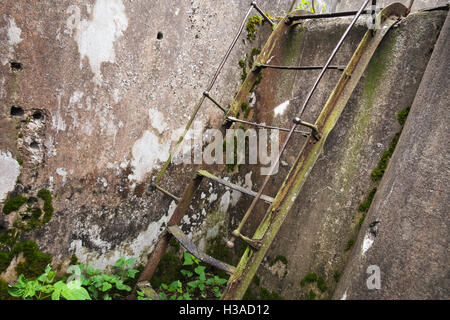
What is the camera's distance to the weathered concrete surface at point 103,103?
2070mm

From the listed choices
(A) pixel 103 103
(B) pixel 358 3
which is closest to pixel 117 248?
(A) pixel 103 103

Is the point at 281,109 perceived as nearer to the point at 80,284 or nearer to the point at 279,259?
the point at 279,259

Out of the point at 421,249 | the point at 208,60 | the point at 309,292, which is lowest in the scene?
the point at 309,292

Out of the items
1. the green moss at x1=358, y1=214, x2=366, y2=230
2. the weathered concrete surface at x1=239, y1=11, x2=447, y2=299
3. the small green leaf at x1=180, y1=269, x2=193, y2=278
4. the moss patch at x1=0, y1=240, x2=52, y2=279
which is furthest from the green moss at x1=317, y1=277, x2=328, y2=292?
the moss patch at x1=0, y1=240, x2=52, y2=279

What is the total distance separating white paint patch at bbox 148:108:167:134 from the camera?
8.91 ft

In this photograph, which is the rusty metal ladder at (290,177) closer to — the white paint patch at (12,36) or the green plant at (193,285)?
the green plant at (193,285)

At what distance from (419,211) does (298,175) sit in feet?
2.36

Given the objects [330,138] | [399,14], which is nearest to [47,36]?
[330,138]

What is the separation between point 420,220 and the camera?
6.21 ft

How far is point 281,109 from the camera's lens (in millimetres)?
3232

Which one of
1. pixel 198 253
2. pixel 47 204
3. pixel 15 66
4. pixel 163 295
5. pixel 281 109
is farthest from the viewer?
pixel 281 109

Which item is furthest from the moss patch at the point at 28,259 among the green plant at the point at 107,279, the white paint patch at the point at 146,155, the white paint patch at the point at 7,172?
the white paint patch at the point at 146,155

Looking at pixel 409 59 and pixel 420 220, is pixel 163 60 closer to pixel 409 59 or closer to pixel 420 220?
pixel 409 59
